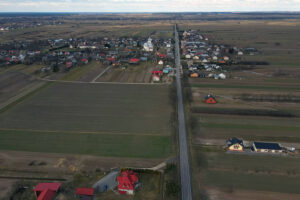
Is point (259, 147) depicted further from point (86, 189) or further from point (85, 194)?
point (85, 194)

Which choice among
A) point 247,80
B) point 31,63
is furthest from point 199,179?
point 31,63

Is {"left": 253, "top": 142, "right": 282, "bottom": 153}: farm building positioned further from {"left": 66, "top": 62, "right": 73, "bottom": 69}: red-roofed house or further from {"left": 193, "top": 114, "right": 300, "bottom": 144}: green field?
{"left": 66, "top": 62, "right": 73, "bottom": 69}: red-roofed house

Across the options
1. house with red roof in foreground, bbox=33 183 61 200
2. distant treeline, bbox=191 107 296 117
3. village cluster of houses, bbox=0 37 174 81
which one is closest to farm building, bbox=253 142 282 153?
distant treeline, bbox=191 107 296 117

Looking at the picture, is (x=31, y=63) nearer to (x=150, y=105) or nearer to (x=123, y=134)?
(x=150, y=105)

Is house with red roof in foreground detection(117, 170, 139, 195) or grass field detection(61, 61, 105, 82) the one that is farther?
grass field detection(61, 61, 105, 82)

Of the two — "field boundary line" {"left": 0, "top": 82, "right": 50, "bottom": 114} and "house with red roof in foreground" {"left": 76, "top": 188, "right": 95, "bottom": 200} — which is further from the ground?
"field boundary line" {"left": 0, "top": 82, "right": 50, "bottom": 114}

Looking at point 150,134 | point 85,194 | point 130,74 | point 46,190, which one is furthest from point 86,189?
point 130,74
